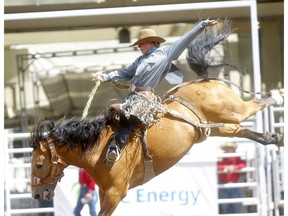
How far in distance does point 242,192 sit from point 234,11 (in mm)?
2976

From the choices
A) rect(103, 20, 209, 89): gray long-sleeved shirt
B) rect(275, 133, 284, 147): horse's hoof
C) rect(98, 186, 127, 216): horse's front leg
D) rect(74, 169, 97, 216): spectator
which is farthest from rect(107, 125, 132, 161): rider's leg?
rect(74, 169, 97, 216): spectator

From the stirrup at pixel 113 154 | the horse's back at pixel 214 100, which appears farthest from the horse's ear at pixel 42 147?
the horse's back at pixel 214 100

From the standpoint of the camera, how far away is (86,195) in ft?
31.2

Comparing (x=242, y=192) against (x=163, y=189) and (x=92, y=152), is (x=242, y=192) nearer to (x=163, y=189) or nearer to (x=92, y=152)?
(x=163, y=189)

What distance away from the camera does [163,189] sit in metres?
9.58

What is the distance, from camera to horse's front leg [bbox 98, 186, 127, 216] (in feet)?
23.1

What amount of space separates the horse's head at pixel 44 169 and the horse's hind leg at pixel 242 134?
5.13 ft

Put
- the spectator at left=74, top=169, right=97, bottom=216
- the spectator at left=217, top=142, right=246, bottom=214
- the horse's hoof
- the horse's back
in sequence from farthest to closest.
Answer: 1. the spectator at left=217, top=142, right=246, bottom=214
2. the spectator at left=74, top=169, right=97, bottom=216
3. the horse's hoof
4. the horse's back

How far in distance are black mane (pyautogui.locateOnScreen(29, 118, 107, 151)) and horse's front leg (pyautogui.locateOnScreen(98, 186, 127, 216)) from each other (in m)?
0.47

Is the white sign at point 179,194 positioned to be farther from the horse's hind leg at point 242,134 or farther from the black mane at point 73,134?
the black mane at point 73,134

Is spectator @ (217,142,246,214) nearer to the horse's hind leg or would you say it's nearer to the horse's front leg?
the horse's hind leg

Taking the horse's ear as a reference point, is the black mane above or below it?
above

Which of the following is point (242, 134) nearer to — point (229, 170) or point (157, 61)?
point (157, 61)

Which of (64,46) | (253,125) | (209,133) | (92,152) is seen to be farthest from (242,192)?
(64,46)
